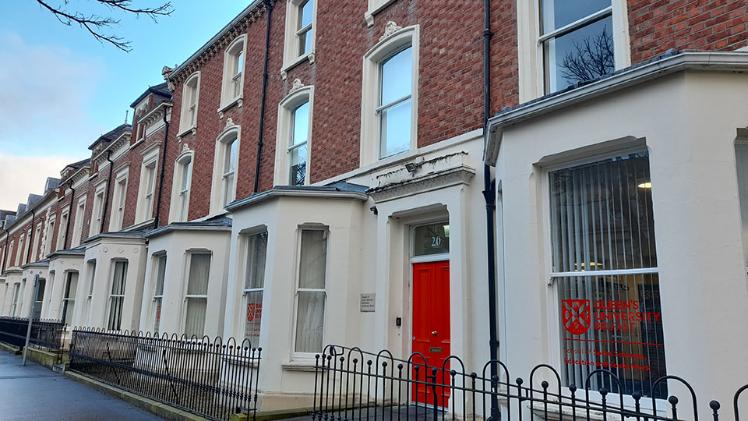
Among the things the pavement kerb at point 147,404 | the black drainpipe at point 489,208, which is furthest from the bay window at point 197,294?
the black drainpipe at point 489,208

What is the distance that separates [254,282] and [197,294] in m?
3.17

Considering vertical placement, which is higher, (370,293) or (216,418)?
(370,293)

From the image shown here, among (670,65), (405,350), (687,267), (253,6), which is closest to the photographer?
(687,267)

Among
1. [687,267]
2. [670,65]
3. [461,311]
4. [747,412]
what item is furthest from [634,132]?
[461,311]

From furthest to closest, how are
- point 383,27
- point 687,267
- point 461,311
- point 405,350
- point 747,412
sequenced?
1. point 383,27
2. point 405,350
3. point 461,311
4. point 687,267
5. point 747,412

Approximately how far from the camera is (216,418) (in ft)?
23.1

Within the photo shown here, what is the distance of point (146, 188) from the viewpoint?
59.4 feet

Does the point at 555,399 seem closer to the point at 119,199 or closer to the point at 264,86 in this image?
the point at 264,86

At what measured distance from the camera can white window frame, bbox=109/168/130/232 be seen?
19.8 metres

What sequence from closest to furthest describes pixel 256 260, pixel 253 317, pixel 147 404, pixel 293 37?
1. pixel 147 404
2. pixel 253 317
3. pixel 256 260
4. pixel 293 37

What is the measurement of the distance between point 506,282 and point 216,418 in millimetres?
4439

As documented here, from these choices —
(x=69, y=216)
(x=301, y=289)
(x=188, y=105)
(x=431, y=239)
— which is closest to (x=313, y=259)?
(x=301, y=289)

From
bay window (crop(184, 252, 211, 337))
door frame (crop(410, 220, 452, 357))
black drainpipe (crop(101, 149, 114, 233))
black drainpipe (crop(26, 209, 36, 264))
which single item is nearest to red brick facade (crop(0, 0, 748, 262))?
door frame (crop(410, 220, 452, 357))

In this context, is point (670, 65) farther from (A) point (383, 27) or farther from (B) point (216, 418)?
(B) point (216, 418)
